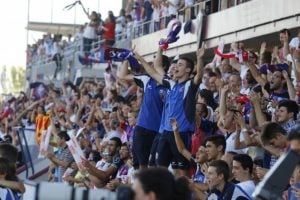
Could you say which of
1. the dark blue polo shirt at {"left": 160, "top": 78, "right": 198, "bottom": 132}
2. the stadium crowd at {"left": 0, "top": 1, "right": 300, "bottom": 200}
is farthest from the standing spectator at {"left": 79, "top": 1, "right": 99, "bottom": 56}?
the dark blue polo shirt at {"left": 160, "top": 78, "right": 198, "bottom": 132}

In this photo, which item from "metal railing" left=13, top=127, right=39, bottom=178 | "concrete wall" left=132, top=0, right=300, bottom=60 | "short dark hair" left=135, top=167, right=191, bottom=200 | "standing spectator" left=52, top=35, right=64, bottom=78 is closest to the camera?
"short dark hair" left=135, top=167, right=191, bottom=200

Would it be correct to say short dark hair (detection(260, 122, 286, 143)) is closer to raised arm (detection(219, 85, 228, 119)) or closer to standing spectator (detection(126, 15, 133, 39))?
raised arm (detection(219, 85, 228, 119))

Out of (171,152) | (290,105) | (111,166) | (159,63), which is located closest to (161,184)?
(290,105)

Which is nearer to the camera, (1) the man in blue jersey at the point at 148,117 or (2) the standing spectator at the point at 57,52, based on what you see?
(1) the man in blue jersey at the point at 148,117

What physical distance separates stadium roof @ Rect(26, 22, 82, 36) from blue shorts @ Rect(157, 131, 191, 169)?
3349 centimetres

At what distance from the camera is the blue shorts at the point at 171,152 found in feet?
31.4

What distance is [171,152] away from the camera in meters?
9.70

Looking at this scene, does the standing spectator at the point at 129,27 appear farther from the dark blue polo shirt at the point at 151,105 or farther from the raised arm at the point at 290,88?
the dark blue polo shirt at the point at 151,105

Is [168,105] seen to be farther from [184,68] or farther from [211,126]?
[211,126]

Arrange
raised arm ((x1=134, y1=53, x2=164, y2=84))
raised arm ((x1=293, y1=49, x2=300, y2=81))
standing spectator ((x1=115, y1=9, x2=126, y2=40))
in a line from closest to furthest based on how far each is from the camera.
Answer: raised arm ((x1=134, y1=53, x2=164, y2=84)) → raised arm ((x1=293, y1=49, x2=300, y2=81)) → standing spectator ((x1=115, y1=9, x2=126, y2=40))

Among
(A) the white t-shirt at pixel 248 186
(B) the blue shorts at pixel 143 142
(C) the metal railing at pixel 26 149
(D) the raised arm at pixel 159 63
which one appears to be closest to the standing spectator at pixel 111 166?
(B) the blue shorts at pixel 143 142

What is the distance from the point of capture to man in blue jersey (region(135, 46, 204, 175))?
9547mm

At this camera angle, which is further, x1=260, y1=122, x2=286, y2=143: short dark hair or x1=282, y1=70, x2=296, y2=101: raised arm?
x1=282, y1=70, x2=296, y2=101: raised arm

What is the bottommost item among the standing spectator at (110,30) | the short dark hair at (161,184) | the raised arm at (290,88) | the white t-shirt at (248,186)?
the white t-shirt at (248,186)
